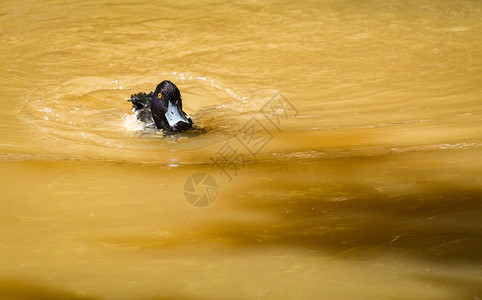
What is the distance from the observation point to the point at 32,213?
10.1 ft

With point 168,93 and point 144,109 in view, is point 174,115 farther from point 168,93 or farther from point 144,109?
point 144,109

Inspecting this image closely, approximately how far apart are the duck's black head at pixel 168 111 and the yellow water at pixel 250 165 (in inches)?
5.8

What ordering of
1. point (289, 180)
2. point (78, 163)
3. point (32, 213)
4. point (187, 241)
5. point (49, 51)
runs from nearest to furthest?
point (187, 241) → point (32, 213) → point (289, 180) → point (78, 163) → point (49, 51)

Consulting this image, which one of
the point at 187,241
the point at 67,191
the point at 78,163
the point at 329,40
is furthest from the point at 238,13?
the point at 187,241

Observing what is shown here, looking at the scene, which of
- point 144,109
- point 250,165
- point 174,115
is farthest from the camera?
point 144,109

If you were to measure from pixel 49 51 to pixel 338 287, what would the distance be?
7.52 metres

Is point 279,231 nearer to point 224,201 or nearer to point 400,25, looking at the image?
point 224,201

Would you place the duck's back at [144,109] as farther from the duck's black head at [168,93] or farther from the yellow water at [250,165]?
the duck's black head at [168,93]

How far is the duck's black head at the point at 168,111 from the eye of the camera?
17.6 feet

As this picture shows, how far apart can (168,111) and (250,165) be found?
63.2 inches

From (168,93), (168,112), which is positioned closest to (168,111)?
(168,112)

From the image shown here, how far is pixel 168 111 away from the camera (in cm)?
542

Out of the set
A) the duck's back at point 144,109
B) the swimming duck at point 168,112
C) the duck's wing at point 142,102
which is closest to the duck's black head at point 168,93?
the swimming duck at point 168,112

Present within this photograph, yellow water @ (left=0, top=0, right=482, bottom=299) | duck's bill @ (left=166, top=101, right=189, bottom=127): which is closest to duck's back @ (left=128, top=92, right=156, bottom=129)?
yellow water @ (left=0, top=0, right=482, bottom=299)
